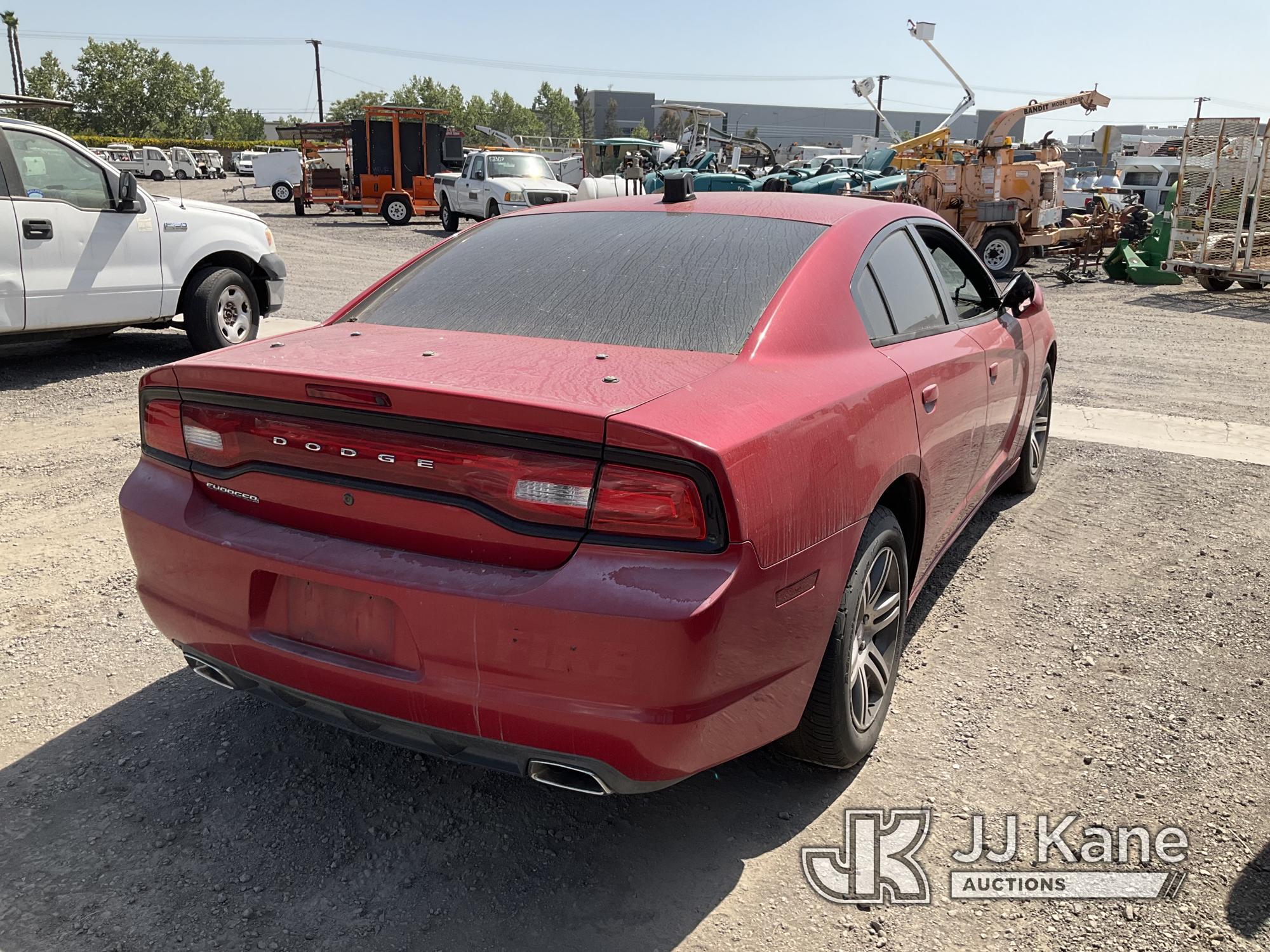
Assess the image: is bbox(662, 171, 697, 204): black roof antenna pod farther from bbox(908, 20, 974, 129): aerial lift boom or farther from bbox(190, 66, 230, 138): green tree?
bbox(190, 66, 230, 138): green tree

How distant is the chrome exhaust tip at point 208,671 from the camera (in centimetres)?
267

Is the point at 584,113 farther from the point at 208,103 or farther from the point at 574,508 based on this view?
the point at 574,508

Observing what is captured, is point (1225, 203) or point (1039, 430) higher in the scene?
point (1225, 203)

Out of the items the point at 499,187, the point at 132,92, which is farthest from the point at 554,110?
the point at 499,187

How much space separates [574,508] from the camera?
2.14 m

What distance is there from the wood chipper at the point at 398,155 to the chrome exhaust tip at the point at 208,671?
2768cm

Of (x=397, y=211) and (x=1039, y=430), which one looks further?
(x=397, y=211)

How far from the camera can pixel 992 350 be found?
13.2 ft

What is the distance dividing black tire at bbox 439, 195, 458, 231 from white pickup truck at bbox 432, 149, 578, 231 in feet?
0.08

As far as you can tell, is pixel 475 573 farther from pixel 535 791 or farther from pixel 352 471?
pixel 535 791

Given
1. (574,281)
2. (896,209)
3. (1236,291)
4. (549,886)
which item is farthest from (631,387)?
(1236,291)

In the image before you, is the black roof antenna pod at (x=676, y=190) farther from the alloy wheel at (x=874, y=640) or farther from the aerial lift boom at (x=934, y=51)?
the aerial lift boom at (x=934, y=51)

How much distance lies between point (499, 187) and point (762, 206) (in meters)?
21.2

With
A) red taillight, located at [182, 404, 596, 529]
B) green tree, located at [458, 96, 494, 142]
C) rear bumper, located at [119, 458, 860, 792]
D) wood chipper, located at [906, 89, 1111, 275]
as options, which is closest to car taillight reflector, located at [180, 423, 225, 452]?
red taillight, located at [182, 404, 596, 529]
